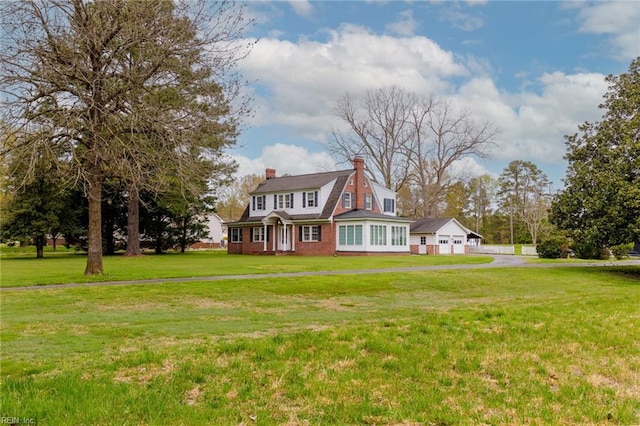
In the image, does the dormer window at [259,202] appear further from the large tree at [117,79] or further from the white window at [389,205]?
the large tree at [117,79]

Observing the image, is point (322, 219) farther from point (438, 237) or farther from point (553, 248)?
point (553, 248)

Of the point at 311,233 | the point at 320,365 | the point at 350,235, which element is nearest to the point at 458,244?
the point at 350,235

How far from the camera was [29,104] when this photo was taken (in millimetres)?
15281

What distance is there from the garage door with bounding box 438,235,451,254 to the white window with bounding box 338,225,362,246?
1194 cm

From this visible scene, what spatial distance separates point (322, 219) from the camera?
3978 cm

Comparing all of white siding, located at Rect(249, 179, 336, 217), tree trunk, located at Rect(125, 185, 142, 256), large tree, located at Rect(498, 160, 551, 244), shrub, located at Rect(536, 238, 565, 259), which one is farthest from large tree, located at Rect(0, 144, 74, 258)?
large tree, located at Rect(498, 160, 551, 244)

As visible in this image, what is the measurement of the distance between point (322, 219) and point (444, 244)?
47.3 feet

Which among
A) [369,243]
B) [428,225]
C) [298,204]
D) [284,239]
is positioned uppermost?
[298,204]

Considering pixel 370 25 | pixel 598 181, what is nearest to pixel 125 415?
pixel 370 25

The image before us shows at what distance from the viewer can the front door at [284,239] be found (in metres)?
42.5

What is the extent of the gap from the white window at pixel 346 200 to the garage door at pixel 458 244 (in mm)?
13040

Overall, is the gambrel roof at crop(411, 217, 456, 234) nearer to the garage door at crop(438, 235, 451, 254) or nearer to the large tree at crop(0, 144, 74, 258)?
the garage door at crop(438, 235, 451, 254)

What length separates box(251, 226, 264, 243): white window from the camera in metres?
44.7

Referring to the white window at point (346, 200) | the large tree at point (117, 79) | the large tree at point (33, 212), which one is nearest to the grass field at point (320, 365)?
the large tree at point (117, 79)
